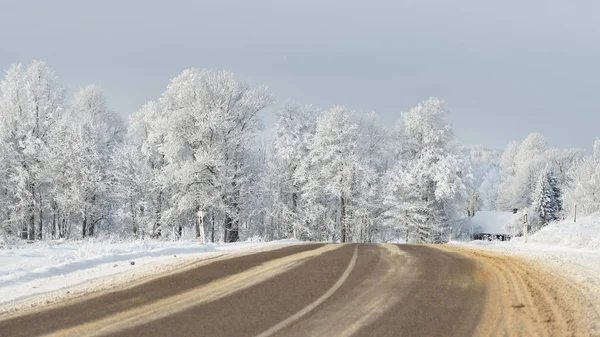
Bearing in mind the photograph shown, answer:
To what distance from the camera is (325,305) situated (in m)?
6.74

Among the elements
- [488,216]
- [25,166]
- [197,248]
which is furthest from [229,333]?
[488,216]

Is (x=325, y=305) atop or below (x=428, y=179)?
below

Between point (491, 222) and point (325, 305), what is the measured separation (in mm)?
83962

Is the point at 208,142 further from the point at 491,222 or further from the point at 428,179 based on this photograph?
the point at 491,222

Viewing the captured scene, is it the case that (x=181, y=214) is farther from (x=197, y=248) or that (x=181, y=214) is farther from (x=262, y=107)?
(x=197, y=248)

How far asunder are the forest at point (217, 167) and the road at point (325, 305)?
24534 millimetres

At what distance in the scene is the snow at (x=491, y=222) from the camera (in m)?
81.3

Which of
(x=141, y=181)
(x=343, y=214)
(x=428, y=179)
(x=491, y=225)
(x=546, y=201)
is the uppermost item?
(x=141, y=181)

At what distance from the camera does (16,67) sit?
37.9m

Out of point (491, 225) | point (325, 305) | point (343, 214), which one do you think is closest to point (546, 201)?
point (491, 225)

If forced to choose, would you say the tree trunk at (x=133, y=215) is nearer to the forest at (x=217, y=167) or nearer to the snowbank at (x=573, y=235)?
the forest at (x=217, y=167)

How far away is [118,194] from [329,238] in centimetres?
1776

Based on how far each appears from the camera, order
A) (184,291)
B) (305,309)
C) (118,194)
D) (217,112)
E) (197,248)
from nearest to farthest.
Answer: (305,309) < (184,291) < (197,248) < (217,112) < (118,194)

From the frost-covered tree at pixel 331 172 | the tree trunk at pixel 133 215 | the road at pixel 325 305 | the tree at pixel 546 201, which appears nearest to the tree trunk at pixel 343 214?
the frost-covered tree at pixel 331 172
